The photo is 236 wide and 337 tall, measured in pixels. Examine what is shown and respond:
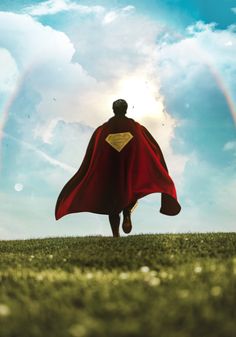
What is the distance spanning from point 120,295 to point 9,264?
16.3 feet

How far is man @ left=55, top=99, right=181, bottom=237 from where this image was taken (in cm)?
1276

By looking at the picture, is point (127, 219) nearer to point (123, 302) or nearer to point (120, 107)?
point (120, 107)

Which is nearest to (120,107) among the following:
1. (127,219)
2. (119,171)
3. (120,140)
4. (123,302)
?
(120,140)

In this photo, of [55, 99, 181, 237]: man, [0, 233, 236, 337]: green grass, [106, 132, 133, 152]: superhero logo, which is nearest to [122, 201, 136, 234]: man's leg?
[55, 99, 181, 237]: man

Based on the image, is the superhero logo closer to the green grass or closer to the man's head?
the man's head

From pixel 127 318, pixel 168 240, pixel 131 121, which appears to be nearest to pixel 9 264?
pixel 168 240

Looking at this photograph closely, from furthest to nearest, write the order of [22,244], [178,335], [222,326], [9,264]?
[22,244] < [9,264] < [222,326] < [178,335]

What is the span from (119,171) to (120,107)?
60.9 inches

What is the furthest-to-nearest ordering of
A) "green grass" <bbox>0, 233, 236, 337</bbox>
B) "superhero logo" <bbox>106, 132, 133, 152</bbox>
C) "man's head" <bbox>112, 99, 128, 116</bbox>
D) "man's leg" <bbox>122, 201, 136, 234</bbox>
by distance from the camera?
"man's head" <bbox>112, 99, 128, 116</bbox>, "superhero logo" <bbox>106, 132, 133, 152</bbox>, "man's leg" <bbox>122, 201, 136, 234</bbox>, "green grass" <bbox>0, 233, 236, 337</bbox>

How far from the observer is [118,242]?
39.4 ft

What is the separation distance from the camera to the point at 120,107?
1315cm

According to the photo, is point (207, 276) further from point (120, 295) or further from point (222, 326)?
point (222, 326)

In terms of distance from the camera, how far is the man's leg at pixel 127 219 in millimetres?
12711

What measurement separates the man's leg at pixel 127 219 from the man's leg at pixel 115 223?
0.18 meters
